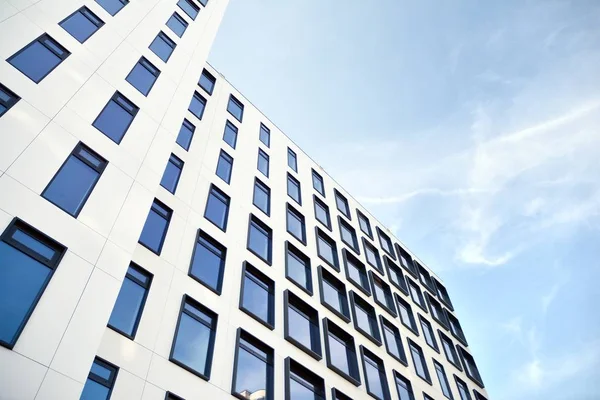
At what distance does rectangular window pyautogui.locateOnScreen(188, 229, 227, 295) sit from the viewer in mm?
17873

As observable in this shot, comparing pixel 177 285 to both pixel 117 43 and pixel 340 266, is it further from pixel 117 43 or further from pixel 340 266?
pixel 340 266

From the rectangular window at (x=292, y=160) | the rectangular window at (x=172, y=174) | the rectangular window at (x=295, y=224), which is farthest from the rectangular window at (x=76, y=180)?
the rectangular window at (x=292, y=160)

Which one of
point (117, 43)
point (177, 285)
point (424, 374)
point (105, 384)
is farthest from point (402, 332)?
point (117, 43)

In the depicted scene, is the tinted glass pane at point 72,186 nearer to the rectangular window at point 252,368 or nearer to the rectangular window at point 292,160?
the rectangular window at point 252,368

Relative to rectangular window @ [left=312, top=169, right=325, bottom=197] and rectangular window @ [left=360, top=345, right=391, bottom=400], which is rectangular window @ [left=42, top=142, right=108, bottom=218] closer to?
rectangular window @ [left=360, top=345, right=391, bottom=400]

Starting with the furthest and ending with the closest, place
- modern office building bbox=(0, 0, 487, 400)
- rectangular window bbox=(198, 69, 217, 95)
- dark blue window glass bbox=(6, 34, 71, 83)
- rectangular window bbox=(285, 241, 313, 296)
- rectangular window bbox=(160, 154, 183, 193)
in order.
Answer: rectangular window bbox=(198, 69, 217, 95)
rectangular window bbox=(285, 241, 313, 296)
rectangular window bbox=(160, 154, 183, 193)
dark blue window glass bbox=(6, 34, 71, 83)
modern office building bbox=(0, 0, 487, 400)

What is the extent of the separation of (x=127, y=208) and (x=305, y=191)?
18.5 m

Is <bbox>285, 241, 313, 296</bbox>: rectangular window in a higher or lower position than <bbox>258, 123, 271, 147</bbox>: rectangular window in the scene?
lower

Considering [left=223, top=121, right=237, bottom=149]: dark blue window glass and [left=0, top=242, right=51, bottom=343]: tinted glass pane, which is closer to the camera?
[left=0, top=242, right=51, bottom=343]: tinted glass pane

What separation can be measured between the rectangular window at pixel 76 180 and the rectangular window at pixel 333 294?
14.0 meters

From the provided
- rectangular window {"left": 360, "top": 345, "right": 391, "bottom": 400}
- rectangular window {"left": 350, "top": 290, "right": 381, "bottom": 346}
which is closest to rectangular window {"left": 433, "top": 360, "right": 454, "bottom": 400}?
rectangular window {"left": 350, "top": 290, "right": 381, "bottom": 346}

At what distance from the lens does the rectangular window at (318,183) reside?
111 ft

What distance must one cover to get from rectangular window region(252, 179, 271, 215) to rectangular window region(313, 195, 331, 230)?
5.21 metres

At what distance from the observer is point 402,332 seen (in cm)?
2956
